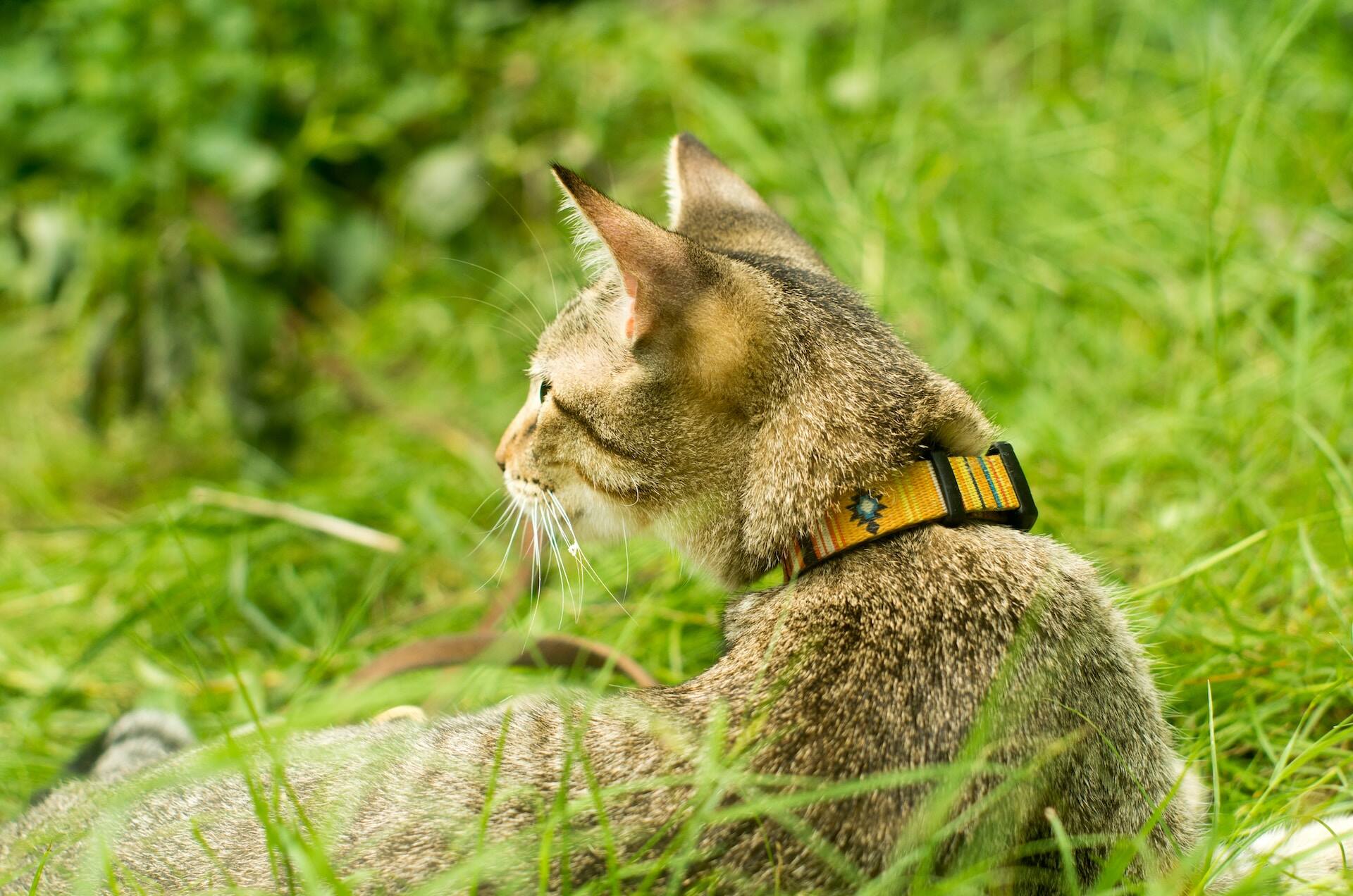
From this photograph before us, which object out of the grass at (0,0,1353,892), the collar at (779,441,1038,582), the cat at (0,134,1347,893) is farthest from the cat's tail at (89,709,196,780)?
the collar at (779,441,1038,582)

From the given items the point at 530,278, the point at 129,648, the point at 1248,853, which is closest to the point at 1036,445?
the point at 1248,853

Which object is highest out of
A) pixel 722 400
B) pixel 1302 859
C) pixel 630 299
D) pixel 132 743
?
pixel 630 299

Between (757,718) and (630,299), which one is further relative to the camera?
(630,299)

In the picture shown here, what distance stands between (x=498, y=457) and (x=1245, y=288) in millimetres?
2352

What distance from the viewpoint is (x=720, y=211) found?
7.10 feet

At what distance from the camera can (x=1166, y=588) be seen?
2.04m

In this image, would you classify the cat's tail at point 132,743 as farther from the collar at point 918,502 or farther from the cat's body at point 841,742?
the collar at point 918,502

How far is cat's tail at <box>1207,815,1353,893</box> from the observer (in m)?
1.39

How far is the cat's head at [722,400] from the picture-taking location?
63.8 inches

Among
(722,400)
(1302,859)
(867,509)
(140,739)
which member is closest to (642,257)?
(722,400)

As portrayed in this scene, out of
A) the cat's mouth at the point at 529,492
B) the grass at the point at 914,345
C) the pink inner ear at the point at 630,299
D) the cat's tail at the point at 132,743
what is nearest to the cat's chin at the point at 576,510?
the cat's mouth at the point at 529,492

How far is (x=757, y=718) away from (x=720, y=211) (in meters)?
1.16

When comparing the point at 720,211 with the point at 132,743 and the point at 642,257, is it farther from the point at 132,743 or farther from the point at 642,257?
the point at 132,743

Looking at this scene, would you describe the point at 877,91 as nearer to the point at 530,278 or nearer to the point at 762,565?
the point at 530,278
